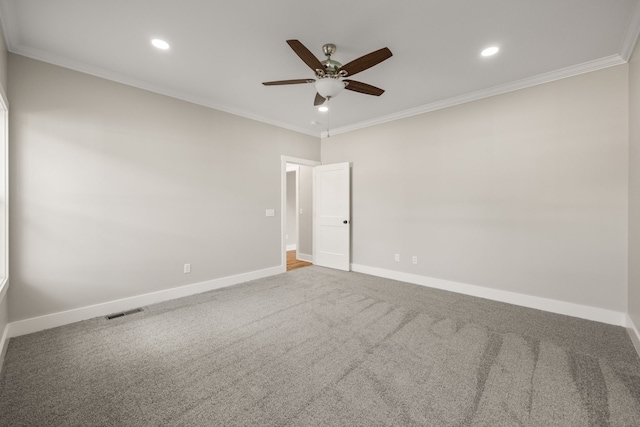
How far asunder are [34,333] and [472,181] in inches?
208

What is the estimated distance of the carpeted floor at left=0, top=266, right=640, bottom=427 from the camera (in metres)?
1.59

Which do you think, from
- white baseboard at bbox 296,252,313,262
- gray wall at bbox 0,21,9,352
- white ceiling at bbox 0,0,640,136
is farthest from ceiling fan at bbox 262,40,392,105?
white baseboard at bbox 296,252,313,262

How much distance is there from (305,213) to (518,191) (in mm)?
4056

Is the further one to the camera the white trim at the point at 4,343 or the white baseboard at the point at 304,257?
the white baseboard at the point at 304,257

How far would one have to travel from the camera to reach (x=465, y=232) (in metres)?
3.80

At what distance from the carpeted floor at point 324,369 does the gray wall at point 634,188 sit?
40 centimetres

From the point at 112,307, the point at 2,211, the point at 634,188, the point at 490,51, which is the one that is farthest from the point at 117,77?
the point at 634,188

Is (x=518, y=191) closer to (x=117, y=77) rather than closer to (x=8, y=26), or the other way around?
(x=117, y=77)

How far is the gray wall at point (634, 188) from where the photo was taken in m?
2.41

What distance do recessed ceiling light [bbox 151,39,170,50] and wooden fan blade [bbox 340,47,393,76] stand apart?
172cm

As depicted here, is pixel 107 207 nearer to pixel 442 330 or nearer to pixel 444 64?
pixel 442 330

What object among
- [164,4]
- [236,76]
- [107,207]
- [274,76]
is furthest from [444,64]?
[107,207]

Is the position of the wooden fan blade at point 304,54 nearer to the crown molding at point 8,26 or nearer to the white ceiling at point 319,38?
the white ceiling at point 319,38

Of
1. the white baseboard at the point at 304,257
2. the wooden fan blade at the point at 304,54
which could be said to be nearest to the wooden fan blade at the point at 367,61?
the wooden fan blade at the point at 304,54
